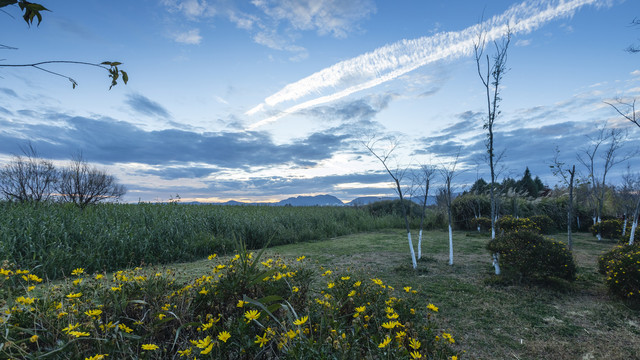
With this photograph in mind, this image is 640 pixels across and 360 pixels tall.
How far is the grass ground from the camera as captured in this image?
10.3ft

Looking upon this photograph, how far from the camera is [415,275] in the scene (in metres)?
5.80

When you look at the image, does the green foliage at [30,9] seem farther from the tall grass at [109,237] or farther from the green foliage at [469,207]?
the green foliage at [469,207]

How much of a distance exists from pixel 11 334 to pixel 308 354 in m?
1.72

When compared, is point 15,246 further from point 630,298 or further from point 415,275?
point 630,298

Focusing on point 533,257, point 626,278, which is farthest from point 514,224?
point 626,278

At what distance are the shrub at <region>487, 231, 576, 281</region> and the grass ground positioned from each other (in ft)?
0.96

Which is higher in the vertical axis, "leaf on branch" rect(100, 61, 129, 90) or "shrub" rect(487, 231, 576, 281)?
"leaf on branch" rect(100, 61, 129, 90)

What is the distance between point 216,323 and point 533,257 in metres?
5.69

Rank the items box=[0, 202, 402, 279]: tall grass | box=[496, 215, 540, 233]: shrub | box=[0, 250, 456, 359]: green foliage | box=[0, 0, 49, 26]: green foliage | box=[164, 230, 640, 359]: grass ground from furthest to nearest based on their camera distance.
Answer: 1. box=[496, 215, 540, 233]: shrub
2. box=[0, 202, 402, 279]: tall grass
3. box=[164, 230, 640, 359]: grass ground
4. box=[0, 250, 456, 359]: green foliage
5. box=[0, 0, 49, 26]: green foliage

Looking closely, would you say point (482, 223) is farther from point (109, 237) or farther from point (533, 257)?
point (109, 237)

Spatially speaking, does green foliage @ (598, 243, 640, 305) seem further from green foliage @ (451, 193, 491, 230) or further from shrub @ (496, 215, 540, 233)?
green foliage @ (451, 193, 491, 230)

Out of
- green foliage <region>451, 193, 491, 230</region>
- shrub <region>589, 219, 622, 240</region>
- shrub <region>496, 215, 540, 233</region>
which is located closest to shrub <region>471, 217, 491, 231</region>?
green foliage <region>451, 193, 491, 230</region>

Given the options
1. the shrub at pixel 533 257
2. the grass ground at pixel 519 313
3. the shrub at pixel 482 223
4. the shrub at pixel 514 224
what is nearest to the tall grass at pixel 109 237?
the grass ground at pixel 519 313

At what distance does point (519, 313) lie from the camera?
13.3 ft
